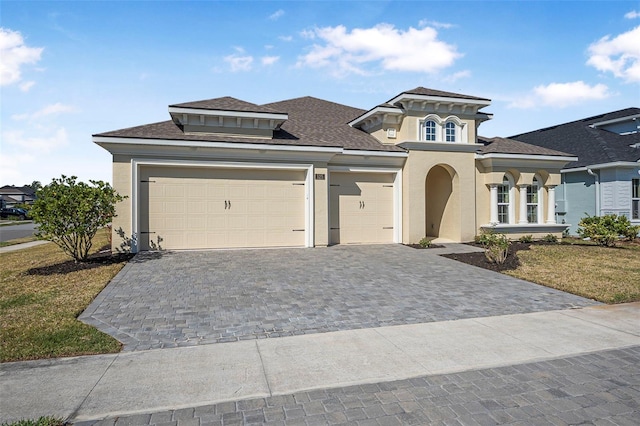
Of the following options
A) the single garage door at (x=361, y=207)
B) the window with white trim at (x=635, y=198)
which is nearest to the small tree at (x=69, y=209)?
the single garage door at (x=361, y=207)

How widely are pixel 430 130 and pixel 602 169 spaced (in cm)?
1018

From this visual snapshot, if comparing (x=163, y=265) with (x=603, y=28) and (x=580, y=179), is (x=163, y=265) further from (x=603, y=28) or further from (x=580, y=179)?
(x=580, y=179)

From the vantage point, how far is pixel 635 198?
19.1m

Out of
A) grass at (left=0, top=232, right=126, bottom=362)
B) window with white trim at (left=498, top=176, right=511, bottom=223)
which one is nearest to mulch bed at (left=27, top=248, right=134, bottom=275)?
grass at (left=0, top=232, right=126, bottom=362)

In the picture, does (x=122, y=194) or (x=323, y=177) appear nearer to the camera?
(x=122, y=194)

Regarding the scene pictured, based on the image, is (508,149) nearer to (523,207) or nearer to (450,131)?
(523,207)

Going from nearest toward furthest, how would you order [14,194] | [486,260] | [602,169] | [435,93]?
1. [486,260]
2. [435,93]
3. [602,169]
4. [14,194]

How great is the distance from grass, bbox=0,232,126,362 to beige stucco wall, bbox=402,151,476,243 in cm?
1059

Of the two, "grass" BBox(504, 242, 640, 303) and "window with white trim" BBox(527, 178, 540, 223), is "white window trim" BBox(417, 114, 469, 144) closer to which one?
"window with white trim" BBox(527, 178, 540, 223)

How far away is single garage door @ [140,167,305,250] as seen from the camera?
13055mm

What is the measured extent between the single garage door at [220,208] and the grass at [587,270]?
774 centimetres

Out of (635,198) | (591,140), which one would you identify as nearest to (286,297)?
(635,198)

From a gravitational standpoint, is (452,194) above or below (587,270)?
above

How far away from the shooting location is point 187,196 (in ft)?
43.7
